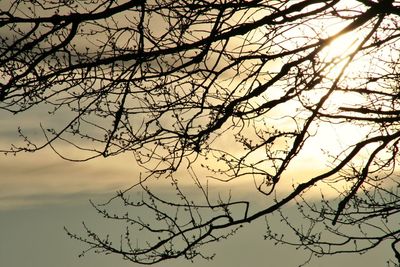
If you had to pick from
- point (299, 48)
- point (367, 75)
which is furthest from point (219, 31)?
point (367, 75)

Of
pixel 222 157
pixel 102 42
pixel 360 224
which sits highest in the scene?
pixel 102 42

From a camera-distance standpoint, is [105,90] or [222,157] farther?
[222,157]

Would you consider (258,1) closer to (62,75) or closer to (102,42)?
(102,42)

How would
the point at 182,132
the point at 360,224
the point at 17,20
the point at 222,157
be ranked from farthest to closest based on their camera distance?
the point at 360,224 < the point at 222,157 < the point at 182,132 < the point at 17,20

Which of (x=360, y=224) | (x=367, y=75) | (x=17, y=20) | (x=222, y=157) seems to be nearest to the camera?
(x=17, y=20)

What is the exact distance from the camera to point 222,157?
8.20m

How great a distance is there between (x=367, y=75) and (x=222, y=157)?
3.01 metres

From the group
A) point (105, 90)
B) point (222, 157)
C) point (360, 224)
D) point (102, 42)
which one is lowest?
point (360, 224)

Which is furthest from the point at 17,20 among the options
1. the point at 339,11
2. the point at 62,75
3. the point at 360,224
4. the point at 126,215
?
the point at 360,224

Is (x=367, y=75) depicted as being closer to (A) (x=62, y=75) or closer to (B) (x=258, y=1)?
(B) (x=258, y=1)

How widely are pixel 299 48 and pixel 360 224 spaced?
2880 mm

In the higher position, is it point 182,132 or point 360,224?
point 182,132

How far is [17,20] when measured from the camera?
6.70 m

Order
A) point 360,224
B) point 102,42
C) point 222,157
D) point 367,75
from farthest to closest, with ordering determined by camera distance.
→ point 367,75 → point 360,224 → point 222,157 → point 102,42
